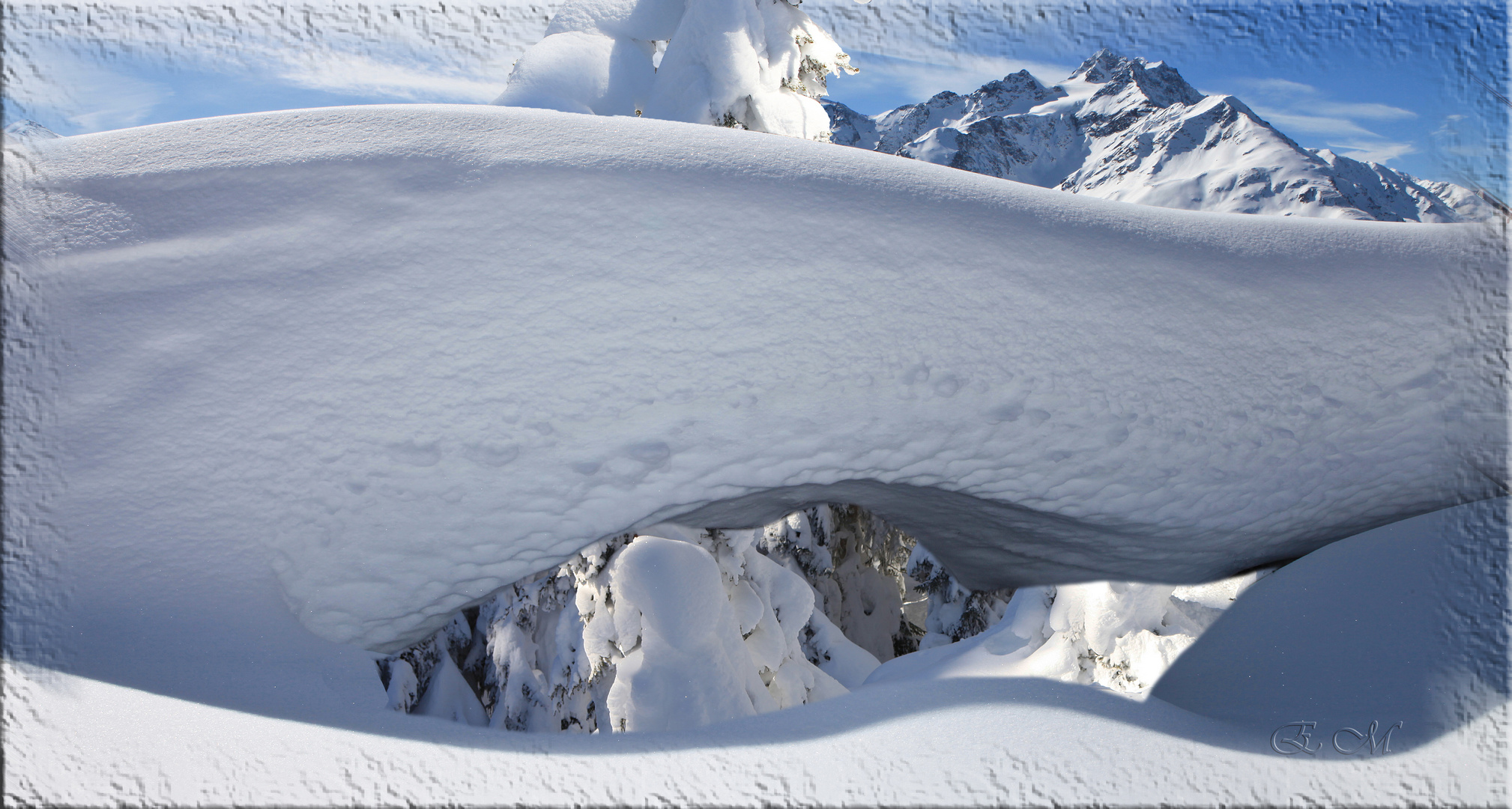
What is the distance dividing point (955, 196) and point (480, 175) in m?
1.33

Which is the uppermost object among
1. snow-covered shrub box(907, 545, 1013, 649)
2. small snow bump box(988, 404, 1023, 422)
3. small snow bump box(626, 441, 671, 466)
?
small snow bump box(988, 404, 1023, 422)

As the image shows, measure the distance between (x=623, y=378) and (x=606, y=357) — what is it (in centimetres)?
7

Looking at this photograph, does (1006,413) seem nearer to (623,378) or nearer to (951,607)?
(623,378)

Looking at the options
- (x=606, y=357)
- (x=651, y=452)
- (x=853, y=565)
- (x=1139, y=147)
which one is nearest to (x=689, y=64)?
(x=853, y=565)

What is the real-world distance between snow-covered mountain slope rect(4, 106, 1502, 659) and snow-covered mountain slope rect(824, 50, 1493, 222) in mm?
948

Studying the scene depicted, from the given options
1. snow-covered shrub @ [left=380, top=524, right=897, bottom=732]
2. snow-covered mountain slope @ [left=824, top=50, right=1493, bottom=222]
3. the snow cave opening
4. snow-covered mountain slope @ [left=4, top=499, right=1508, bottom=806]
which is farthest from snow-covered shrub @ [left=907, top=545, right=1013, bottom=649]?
snow-covered mountain slope @ [left=4, top=499, right=1508, bottom=806]

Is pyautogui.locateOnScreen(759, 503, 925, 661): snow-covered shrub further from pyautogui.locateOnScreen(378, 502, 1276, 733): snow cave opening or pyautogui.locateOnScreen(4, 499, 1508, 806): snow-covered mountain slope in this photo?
pyautogui.locateOnScreen(4, 499, 1508, 806): snow-covered mountain slope

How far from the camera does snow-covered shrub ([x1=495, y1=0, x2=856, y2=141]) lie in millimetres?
6781

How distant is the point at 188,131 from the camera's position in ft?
7.82

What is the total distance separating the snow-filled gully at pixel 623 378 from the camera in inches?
76.7

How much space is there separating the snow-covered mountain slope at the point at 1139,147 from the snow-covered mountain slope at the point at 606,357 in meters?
0.95

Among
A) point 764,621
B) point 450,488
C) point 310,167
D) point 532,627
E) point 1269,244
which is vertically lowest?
point 532,627

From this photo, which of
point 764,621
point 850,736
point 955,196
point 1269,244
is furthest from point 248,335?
point 764,621

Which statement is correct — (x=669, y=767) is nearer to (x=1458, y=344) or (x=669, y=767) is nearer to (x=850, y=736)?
(x=850, y=736)
